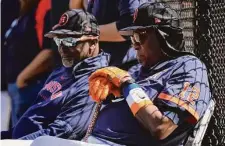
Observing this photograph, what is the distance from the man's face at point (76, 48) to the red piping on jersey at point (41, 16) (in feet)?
1.16

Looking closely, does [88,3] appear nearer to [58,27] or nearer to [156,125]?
[58,27]

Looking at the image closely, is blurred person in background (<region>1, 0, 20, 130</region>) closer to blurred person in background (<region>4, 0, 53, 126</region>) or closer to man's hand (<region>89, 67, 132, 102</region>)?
blurred person in background (<region>4, 0, 53, 126</region>)

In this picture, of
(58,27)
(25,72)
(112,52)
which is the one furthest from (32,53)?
(112,52)

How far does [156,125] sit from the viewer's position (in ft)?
6.93

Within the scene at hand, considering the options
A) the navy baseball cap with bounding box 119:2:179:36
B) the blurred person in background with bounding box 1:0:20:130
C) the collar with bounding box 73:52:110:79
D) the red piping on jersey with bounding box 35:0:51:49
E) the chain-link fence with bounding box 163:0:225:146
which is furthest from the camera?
the blurred person in background with bounding box 1:0:20:130

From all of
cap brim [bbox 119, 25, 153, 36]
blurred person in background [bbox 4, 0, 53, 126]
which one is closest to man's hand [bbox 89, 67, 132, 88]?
cap brim [bbox 119, 25, 153, 36]

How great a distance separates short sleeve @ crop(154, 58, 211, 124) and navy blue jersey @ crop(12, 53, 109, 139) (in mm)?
439

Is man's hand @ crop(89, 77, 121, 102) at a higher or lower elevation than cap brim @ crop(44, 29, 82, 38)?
lower

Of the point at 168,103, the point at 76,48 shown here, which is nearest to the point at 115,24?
the point at 76,48

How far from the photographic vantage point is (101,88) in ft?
7.23

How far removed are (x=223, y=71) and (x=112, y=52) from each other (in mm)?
525

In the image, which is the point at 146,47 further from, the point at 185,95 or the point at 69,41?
the point at 69,41

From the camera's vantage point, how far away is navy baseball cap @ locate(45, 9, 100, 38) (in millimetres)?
2551

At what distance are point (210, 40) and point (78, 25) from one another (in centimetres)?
62
